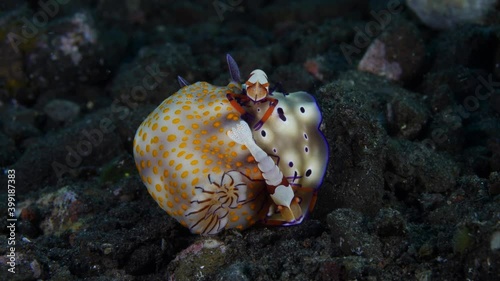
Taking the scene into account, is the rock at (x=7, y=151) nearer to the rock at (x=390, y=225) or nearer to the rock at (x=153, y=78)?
the rock at (x=153, y=78)

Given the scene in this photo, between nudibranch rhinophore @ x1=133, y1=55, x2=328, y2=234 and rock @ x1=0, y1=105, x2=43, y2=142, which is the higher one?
nudibranch rhinophore @ x1=133, y1=55, x2=328, y2=234

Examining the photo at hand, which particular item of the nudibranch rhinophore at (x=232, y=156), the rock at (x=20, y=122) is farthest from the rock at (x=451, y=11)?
the rock at (x=20, y=122)

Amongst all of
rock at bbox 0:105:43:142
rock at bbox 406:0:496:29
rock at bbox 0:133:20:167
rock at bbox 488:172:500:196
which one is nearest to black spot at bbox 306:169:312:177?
rock at bbox 488:172:500:196

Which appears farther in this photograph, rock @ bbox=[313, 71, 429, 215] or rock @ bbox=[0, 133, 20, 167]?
rock @ bbox=[0, 133, 20, 167]

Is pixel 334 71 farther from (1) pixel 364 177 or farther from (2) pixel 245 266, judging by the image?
(2) pixel 245 266

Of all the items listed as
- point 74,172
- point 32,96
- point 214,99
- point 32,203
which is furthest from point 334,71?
point 32,96

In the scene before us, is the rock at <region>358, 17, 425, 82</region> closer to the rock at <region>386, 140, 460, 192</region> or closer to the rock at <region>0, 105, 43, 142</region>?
the rock at <region>386, 140, 460, 192</region>
